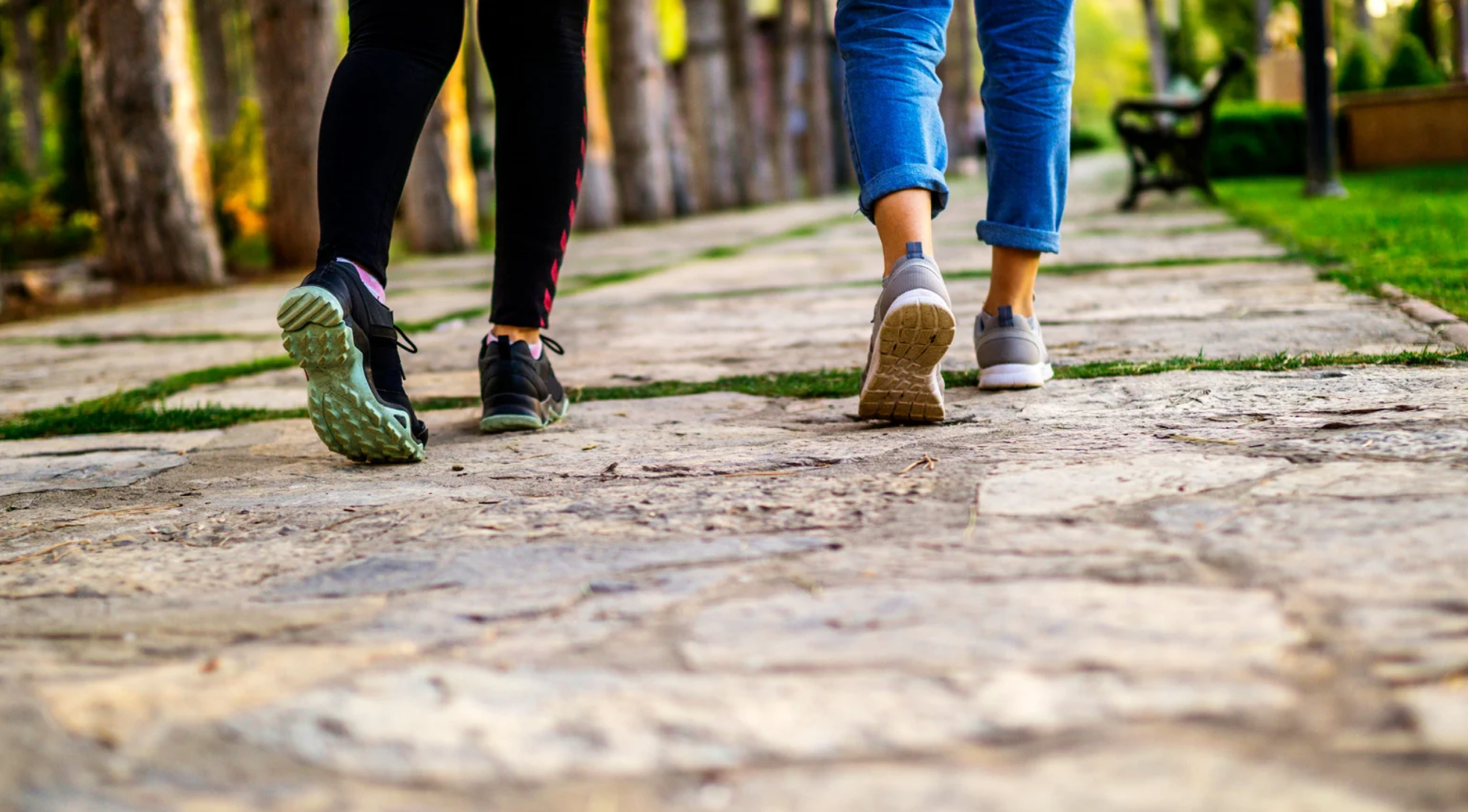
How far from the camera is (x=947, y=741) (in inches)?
34.2

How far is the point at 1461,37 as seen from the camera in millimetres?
15836

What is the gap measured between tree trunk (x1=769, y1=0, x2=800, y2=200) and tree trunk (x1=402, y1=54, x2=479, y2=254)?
979 cm

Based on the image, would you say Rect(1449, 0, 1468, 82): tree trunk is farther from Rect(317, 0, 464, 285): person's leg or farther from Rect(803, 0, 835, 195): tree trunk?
Rect(317, 0, 464, 285): person's leg

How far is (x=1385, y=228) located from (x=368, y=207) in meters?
3.95

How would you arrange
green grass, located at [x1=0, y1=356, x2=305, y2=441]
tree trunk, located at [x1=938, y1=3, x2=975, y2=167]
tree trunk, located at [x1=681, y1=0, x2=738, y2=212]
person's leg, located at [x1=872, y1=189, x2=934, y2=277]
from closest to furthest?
person's leg, located at [x1=872, y1=189, x2=934, y2=277] < green grass, located at [x1=0, y1=356, x2=305, y2=441] < tree trunk, located at [x1=681, y1=0, x2=738, y2=212] < tree trunk, located at [x1=938, y1=3, x2=975, y2=167]

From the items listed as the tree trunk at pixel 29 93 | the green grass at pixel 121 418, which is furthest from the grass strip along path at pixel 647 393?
the tree trunk at pixel 29 93

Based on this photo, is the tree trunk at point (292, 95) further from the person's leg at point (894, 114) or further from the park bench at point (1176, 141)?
the person's leg at point (894, 114)

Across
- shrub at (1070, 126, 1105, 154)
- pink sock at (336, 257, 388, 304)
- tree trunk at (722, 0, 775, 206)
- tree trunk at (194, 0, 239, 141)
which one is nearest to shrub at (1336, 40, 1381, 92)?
tree trunk at (722, 0, 775, 206)

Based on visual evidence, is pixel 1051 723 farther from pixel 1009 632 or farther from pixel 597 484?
pixel 597 484

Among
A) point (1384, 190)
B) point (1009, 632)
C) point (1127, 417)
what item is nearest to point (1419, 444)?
point (1127, 417)

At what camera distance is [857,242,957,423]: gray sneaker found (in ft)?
6.32

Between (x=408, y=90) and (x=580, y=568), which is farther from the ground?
(x=408, y=90)

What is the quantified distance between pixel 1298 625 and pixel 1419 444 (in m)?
0.69

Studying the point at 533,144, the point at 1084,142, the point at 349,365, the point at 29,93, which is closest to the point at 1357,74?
the point at 533,144
